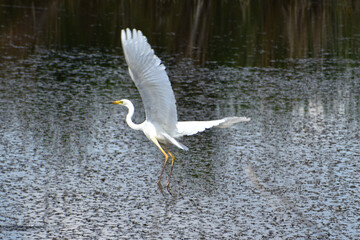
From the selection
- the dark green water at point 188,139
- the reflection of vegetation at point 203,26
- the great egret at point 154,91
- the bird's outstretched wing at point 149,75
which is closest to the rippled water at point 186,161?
the dark green water at point 188,139

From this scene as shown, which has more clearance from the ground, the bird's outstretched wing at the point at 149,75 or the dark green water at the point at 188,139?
the bird's outstretched wing at the point at 149,75

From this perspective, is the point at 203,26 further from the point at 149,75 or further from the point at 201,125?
the point at 149,75

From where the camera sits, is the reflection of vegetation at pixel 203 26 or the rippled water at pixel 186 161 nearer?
the rippled water at pixel 186 161

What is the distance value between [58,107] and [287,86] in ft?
15.1

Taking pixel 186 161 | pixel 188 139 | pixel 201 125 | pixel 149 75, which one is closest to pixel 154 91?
pixel 149 75

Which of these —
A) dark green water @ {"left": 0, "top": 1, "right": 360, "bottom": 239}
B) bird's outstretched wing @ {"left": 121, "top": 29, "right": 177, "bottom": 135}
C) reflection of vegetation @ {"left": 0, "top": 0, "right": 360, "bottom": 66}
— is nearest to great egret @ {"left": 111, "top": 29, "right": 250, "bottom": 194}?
bird's outstretched wing @ {"left": 121, "top": 29, "right": 177, "bottom": 135}

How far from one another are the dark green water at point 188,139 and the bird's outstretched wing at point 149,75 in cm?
86

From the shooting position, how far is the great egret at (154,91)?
6.39 metres

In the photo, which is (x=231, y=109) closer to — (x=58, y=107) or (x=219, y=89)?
(x=219, y=89)

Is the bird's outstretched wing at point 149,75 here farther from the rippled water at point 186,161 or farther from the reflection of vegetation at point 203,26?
the reflection of vegetation at point 203,26

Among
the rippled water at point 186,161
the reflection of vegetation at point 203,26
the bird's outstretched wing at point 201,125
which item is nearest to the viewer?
the rippled water at point 186,161

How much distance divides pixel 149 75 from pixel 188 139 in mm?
3019

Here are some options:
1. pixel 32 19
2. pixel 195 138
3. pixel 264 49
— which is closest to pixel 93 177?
pixel 195 138

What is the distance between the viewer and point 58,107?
429 inches
